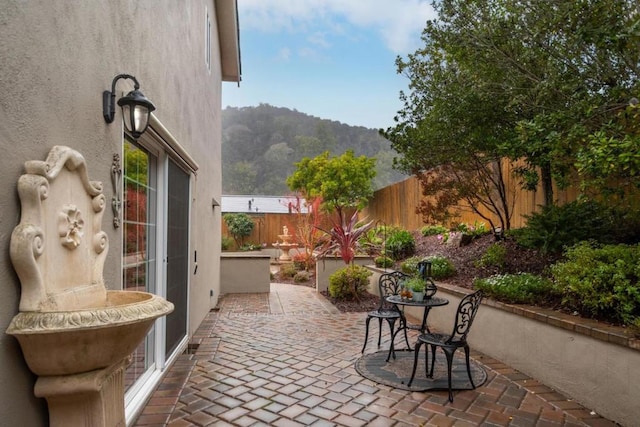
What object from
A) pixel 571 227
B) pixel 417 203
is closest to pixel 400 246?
pixel 417 203

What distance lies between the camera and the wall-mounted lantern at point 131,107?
7.93 feet

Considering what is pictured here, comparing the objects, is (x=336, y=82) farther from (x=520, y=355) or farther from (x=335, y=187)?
(x=520, y=355)

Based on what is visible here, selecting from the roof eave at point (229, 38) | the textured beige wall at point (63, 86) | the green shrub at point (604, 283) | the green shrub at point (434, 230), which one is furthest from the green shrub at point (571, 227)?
the roof eave at point (229, 38)

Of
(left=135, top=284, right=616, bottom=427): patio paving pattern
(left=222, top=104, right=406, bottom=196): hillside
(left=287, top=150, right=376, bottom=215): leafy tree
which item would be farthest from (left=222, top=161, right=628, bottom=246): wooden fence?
(left=222, top=104, right=406, bottom=196): hillside

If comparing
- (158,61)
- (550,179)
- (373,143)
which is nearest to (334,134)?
(373,143)

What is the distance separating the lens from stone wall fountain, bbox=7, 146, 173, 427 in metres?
1.54

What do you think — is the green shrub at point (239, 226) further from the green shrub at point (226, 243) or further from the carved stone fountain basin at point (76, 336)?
the carved stone fountain basin at point (76, 336)

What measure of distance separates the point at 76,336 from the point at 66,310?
29 cm

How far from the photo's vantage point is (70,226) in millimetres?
1894

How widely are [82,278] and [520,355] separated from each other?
4101mm

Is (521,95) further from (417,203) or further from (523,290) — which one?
(417,203)

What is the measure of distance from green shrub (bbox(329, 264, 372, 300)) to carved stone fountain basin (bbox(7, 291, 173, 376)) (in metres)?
6.55

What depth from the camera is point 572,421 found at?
3053 millimetres

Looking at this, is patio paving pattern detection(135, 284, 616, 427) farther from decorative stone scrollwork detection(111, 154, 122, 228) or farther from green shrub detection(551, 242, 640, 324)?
decorative stone scrollwork detection(111, 154, 122, 228)
